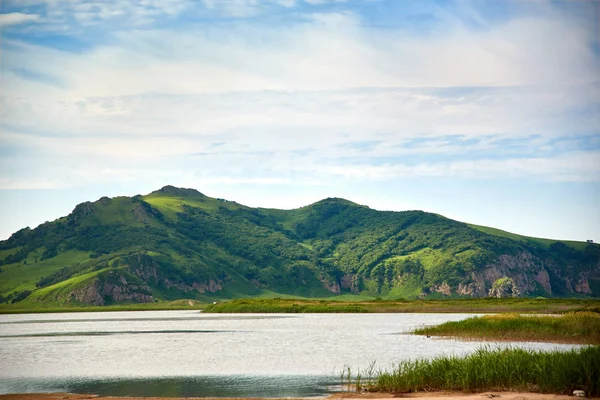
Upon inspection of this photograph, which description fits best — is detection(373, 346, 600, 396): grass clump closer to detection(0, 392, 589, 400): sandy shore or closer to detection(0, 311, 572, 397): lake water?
detection(0, 392, 589, 400): sandy shore

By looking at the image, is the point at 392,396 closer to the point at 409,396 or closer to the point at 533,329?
the point at 409,396

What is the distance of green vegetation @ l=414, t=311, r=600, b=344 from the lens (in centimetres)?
7762

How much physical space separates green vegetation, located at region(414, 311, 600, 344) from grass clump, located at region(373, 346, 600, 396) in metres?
32.4

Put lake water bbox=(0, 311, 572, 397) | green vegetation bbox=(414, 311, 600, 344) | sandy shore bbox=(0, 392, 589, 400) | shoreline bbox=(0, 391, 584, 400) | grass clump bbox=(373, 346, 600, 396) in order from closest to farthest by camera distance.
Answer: sandy shore bbox=(0, 392, 589, 400) → shoreline bbox=(0, 391, 584, 400) → grass clump bbox=(373, 346, 600, 396) → lake water bbox=(0, 311, 572, 397) → green vegetation bbox=(414, 311, 600, 344)

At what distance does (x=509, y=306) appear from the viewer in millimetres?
177375

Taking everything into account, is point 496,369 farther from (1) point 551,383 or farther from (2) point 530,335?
(2) point 530,335

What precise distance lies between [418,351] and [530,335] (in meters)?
16.8

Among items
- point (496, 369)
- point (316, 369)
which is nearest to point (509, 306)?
point (316, 369)

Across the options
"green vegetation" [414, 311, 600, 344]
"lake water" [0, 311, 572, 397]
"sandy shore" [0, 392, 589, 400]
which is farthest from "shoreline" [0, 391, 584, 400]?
"green vegetation" [414, 311, 600, 344]

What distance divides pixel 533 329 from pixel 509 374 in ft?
133

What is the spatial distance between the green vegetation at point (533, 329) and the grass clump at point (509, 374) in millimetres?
32443

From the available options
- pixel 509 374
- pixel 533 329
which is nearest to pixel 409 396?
pixel 509 374

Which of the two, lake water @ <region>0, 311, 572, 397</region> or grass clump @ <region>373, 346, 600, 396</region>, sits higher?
grass clump @ <region>373, 346, 600, 396</region>

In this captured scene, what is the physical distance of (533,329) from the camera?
268 ft
